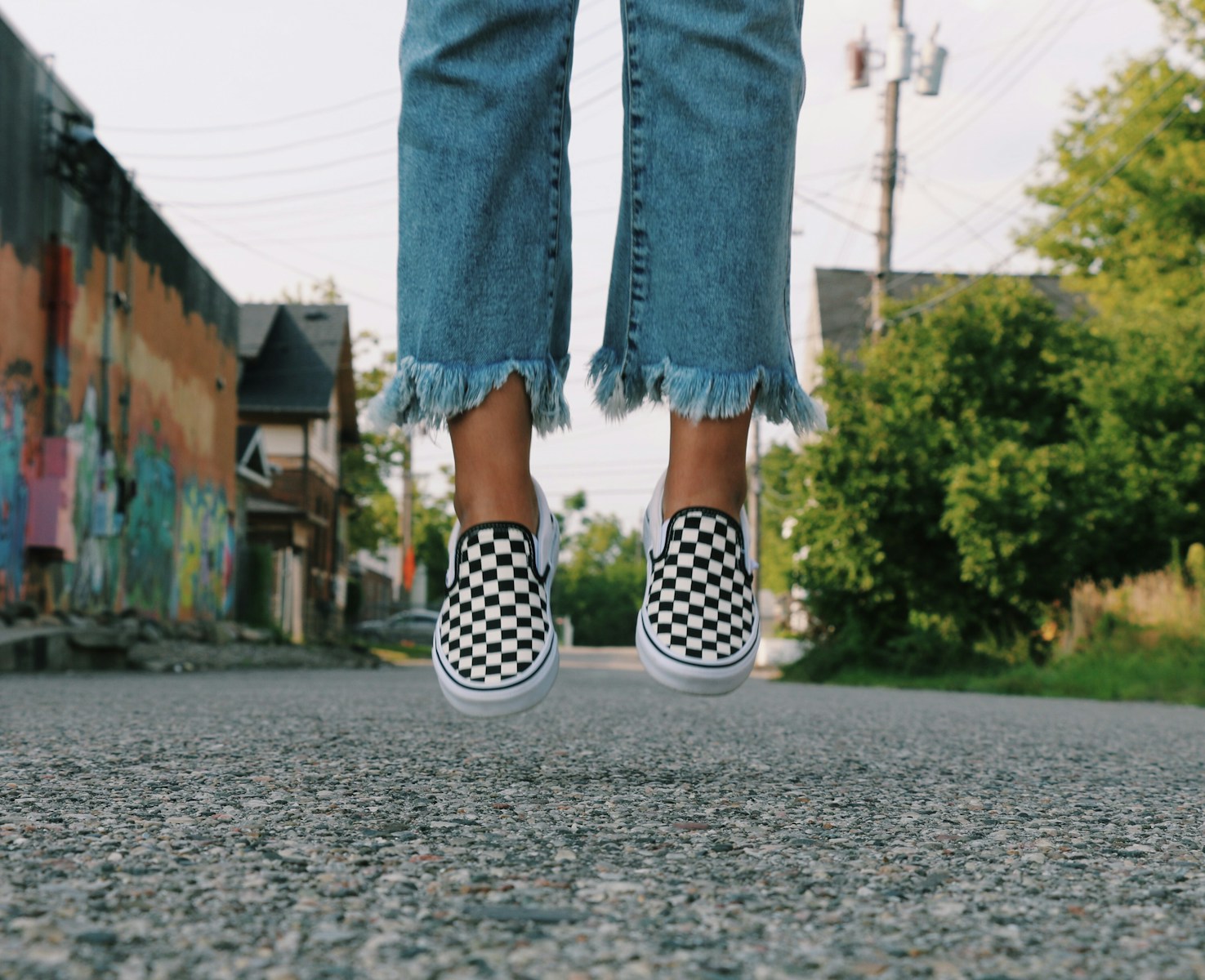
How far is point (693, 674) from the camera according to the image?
5.62ft

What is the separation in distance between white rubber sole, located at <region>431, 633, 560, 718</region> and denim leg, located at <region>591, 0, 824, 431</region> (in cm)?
A: 40

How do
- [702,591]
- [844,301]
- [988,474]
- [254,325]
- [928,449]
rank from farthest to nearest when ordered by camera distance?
[844,301]
[254,325]
[928,449]
[988,474]
[702,591]

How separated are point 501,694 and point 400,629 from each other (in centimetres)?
4157

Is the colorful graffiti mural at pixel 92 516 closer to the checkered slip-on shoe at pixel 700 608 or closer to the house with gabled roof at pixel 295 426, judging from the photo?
the checkered slip-on shoe at pixel 700 608

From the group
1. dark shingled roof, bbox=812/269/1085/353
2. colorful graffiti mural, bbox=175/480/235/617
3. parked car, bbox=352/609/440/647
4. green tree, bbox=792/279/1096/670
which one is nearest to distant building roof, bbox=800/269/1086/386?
dark shingled roof, bbox=812/269/1085/353

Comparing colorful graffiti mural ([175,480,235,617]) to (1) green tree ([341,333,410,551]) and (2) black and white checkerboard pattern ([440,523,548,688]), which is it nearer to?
(1) green tree ([341,333,410,551])

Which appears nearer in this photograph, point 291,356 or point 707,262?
point 707,262

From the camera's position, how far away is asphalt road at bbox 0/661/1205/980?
33.0 inches

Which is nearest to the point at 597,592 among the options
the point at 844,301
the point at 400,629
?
the point at 400,629

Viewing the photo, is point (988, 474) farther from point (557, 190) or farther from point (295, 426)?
point (295, 426)

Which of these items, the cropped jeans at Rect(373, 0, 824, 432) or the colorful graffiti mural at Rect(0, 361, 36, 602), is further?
the colorful graffiti mural at Rect(0, 361, 36, 602)

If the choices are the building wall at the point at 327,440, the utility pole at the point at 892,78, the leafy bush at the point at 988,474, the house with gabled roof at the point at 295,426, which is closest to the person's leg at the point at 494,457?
the leafy bush at the point at 988,474

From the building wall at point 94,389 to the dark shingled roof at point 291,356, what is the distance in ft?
29.9

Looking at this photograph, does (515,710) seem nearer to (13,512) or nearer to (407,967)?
(407,967)
